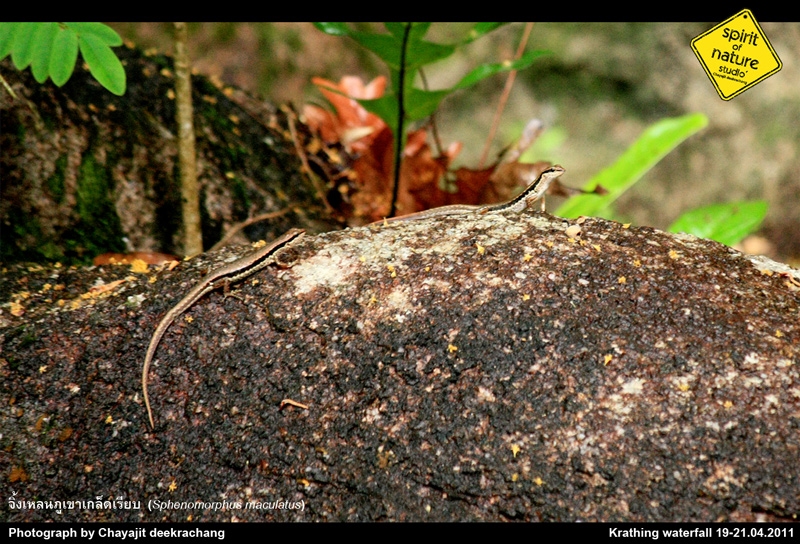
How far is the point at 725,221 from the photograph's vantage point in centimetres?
428

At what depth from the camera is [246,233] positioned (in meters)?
4.20

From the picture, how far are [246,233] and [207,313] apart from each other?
1572mm

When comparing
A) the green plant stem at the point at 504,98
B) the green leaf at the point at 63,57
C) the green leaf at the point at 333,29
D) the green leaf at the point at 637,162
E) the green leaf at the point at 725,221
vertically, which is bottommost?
the green leaf at the point at 725,221

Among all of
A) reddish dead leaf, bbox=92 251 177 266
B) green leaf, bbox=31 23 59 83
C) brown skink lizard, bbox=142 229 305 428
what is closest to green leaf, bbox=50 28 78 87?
green leaf, bbox=31 23 59 83

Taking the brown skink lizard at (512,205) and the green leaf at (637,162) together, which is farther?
the green leaf at (637,162)

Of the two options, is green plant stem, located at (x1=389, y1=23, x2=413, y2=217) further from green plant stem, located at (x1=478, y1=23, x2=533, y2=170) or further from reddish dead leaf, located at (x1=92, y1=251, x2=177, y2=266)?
reddish dead leaf, located at (x1=92, y1=251, x2=177, y2=266)

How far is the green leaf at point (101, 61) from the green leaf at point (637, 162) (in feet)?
9.77

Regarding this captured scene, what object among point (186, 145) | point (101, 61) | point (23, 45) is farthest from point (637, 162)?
point (23, 45)

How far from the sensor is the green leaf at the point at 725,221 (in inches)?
164

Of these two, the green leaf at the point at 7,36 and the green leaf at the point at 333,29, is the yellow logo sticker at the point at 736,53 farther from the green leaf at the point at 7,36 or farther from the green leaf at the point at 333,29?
the green leaf at the point at 7,36

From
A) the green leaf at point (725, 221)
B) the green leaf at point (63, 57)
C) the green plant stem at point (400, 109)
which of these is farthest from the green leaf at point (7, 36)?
the green leaf at point (725, 221)

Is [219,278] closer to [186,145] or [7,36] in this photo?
[186,145]

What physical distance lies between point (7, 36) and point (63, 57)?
0.23 m

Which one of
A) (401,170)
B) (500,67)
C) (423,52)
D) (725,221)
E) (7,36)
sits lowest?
(725,221)
